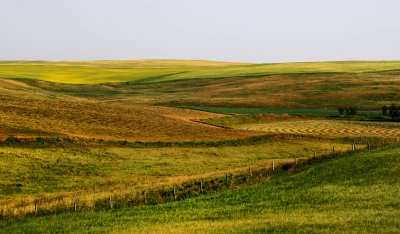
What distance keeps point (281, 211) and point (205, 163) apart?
2092cm

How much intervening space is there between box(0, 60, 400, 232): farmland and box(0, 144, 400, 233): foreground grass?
5cm

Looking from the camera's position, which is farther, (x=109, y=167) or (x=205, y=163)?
(x=205, y=163)

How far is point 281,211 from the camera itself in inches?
961

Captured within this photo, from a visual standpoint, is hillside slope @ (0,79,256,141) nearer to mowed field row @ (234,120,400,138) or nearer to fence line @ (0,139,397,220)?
mowed field row @ (234,120,400,138)

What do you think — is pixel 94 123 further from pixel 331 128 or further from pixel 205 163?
pixel 331 128

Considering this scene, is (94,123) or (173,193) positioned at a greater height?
(173,193)

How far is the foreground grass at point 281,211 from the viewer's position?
825 inches

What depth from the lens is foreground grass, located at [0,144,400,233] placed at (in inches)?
825

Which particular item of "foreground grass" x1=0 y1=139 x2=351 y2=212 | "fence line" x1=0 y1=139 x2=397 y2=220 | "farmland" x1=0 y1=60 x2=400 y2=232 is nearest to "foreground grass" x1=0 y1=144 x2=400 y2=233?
"farmland" x1=0 y1=60 x2=400 y2=232

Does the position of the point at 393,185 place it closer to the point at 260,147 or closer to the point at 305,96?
the point at 260,147

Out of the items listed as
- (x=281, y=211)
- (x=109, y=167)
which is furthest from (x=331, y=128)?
(x=281, y=211)

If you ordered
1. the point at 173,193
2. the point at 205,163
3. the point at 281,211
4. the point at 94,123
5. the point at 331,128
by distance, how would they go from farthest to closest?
the point at 331,128, the point at 94,123, the point at 205,163, the point at 173,193, the point at 281,211

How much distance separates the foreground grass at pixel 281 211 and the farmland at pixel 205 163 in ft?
0.18

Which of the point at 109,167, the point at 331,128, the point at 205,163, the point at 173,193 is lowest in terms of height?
the point at 331,128
